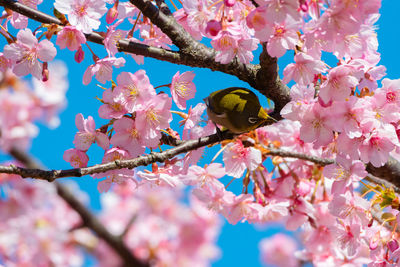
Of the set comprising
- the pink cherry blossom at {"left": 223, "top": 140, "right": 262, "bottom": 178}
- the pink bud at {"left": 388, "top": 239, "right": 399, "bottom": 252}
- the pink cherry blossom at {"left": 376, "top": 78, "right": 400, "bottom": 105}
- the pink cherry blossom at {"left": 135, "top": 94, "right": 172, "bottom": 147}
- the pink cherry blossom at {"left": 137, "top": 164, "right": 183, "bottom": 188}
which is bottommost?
the pink bud at {"left": 388, "top": 239, "right": 399, "bottom": 252}

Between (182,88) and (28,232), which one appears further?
(28,232)

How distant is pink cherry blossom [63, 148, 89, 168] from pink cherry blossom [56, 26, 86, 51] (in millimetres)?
409

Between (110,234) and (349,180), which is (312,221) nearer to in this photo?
(349,180)

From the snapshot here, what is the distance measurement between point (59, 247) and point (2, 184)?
1478mm

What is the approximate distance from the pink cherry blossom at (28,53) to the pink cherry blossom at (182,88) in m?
0.47

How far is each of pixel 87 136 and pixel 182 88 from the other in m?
0.42

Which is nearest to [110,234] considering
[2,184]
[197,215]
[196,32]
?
[2,184]

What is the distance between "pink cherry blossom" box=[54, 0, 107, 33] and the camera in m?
1.54

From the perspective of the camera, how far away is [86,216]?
4.88m

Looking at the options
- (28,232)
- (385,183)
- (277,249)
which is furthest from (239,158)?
(277,249)

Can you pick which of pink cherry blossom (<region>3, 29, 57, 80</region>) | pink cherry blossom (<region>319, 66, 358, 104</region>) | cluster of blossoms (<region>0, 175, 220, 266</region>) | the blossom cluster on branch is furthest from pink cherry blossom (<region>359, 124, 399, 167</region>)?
cluster of blossoms (<region>0, 175, 220, 266</region>)

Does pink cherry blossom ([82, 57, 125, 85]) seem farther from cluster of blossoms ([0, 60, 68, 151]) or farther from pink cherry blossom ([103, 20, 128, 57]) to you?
cluster of blossoms ([0, 60, 68, 151])

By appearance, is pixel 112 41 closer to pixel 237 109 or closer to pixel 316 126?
pixel 237 109

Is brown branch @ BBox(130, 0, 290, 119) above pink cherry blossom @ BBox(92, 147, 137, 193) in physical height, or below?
above
